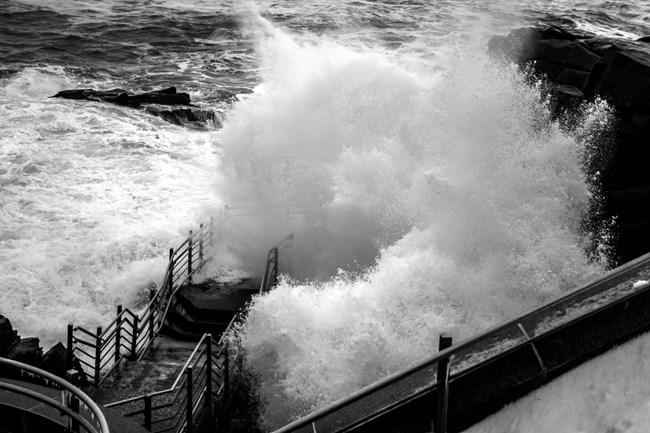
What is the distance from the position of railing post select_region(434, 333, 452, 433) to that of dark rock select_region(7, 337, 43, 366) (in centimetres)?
783

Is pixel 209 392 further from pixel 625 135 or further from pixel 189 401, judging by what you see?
pixel 625 135

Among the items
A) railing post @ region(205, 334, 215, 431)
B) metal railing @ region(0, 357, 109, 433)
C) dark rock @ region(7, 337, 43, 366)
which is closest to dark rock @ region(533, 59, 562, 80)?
railing post @ region(205, 334, 215, 431)

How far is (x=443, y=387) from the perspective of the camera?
4125 mm

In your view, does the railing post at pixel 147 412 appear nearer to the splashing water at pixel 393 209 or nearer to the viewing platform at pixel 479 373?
the viewing platform at pixel 479 373

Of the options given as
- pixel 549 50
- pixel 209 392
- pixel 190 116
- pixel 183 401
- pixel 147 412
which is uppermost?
pixel 549 50

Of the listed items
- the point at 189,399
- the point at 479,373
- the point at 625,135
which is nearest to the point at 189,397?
the point at 189,399

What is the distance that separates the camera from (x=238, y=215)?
15961 mm

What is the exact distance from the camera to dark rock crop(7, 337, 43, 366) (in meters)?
10.4

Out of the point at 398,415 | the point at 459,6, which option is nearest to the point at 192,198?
the point at 398,415

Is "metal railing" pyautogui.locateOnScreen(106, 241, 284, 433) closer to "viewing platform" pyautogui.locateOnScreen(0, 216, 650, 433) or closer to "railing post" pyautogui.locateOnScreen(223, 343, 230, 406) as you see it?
"railing post" pyautogui.locateOnScreen(223, 343, 230, 406)

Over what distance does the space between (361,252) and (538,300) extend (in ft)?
14.2

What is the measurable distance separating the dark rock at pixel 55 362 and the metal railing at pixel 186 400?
1.65m

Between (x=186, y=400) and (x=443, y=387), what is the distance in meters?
5.79

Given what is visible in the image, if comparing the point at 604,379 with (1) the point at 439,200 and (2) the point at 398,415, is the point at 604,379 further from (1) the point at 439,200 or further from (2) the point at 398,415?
(1) the point at 439,200
